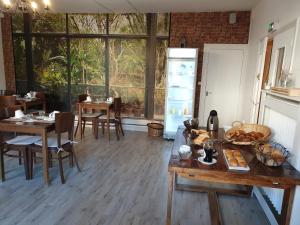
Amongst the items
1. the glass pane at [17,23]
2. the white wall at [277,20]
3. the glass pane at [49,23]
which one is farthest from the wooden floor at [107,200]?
the glass pane at [17,23]

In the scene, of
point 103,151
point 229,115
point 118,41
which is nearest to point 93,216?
point 103,151

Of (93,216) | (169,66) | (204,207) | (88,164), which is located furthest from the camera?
(169,66)

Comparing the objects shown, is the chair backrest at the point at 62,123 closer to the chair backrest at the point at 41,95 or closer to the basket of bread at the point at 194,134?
the basket of bread at the point at 194,134

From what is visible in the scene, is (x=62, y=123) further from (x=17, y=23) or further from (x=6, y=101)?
(x=17, y=23)

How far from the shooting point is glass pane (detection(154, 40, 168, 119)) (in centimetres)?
500

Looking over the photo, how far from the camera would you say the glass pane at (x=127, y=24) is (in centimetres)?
496

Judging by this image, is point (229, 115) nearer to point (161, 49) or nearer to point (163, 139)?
point (163, 139)

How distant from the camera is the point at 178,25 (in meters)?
4.79

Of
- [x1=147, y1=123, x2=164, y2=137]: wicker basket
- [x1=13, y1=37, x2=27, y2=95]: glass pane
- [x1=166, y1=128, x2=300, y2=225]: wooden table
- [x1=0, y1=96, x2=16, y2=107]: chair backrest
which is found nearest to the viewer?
[x1=166, y1=128, x2=300, y2=225]: wooden table

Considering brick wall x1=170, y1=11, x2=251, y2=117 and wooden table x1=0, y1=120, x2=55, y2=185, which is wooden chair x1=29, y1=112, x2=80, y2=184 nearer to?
wooden table x1=0, y1=120, x2=55, y2=185

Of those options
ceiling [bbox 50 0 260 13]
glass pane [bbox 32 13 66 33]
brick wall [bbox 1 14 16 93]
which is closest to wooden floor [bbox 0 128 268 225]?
ceiling [bbox 50 0 260 13]

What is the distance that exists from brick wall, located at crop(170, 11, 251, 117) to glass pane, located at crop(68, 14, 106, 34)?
5.18 ft

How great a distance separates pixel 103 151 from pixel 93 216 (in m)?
1.77

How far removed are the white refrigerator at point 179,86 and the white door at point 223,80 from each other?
0.37 m
